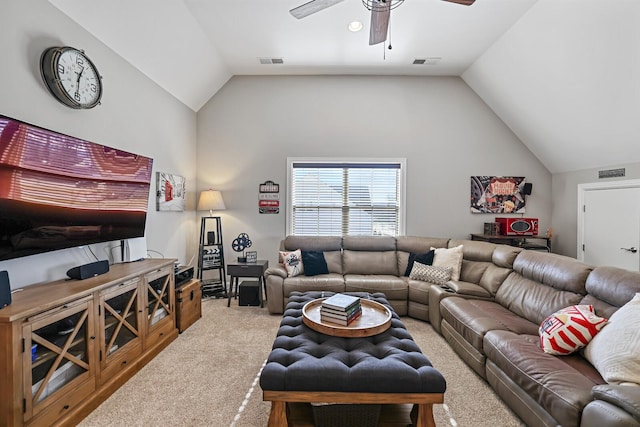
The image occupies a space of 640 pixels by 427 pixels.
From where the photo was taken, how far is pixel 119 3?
101 inches

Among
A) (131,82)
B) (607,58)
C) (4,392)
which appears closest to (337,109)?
(131,82)

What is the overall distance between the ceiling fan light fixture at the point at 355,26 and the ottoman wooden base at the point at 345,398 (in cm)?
363

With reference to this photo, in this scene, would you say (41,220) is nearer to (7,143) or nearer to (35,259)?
(35,259)

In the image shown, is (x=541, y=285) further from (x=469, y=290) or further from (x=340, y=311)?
(x=340, y=311)

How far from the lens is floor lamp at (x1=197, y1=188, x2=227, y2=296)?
4.37m

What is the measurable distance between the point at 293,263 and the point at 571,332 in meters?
2.92

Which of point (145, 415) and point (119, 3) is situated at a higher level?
point (119, 3)

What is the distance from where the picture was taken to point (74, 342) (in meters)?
1.90

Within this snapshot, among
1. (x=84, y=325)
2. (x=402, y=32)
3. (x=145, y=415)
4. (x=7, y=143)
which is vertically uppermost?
(x=402, y=32)

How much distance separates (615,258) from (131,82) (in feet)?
20.2

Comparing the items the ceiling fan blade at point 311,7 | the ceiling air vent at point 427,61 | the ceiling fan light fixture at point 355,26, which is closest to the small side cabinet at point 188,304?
the ceiling fan blade at point 311,7

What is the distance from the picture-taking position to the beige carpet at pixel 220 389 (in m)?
1.93

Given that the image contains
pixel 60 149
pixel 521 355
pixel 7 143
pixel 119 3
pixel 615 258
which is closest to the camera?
pixel 7 143

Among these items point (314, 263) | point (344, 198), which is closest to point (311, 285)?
point (314, 263)
